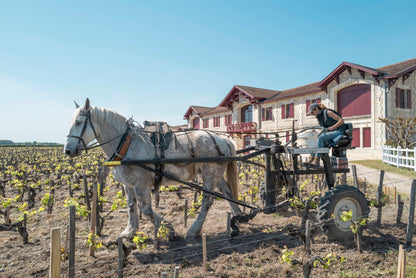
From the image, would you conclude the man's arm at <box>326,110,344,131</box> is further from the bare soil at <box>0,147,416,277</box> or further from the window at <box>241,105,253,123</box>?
A: the window at <box>241,105,253,123</box>

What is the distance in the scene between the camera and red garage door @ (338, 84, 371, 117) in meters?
20.1

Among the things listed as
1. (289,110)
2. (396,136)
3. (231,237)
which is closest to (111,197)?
(231,237)

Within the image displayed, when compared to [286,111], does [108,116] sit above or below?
below

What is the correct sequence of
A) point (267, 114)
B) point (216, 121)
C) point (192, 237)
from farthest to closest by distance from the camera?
1. point (216, 121)
2. point (267, 114)
3. point (192, 237)

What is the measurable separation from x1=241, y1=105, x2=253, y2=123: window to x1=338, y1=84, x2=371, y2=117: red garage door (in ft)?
35.2

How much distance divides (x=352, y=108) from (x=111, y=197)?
63.8 feet

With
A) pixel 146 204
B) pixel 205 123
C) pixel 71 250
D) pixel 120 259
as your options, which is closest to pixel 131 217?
pixel 146 204

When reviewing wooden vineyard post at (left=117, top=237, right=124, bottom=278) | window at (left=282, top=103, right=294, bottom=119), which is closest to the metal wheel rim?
wooden vineyard post at (left=117, top=237, right=124, bottom=278)

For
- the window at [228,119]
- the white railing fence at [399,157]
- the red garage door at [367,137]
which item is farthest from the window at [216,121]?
the white railing fence at [399,157]

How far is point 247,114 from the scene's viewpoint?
31406 millimetres

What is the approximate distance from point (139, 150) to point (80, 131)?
109 centimetres

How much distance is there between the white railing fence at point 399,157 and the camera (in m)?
14.6

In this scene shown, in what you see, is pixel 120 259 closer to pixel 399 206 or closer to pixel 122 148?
pixel 122 148

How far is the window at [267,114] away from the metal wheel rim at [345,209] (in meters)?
23.3
